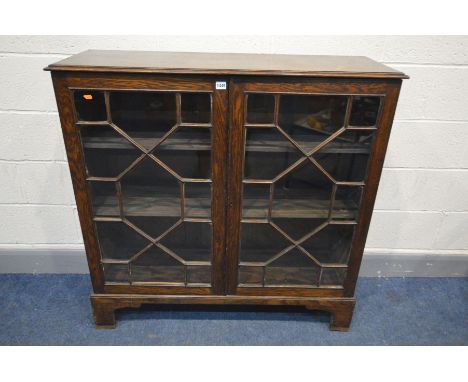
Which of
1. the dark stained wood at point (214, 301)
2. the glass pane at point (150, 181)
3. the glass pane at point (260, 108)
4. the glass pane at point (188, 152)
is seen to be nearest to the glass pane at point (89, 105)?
the glass pane at point (150, 181)

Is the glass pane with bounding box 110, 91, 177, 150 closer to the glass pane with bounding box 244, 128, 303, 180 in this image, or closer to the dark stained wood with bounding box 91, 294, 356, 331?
the glass pane with bounding box 244, 128, 303, 180

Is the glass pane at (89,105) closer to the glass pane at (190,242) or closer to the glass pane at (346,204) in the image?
the glass pane at (190,242)

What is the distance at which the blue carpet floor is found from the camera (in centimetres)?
143

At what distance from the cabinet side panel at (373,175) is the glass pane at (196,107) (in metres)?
0.53

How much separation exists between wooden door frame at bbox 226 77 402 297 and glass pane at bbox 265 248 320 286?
0.13 metres

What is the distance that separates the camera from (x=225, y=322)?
150 cm

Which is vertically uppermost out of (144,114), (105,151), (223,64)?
(223,64)

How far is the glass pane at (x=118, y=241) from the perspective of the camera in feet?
4.29

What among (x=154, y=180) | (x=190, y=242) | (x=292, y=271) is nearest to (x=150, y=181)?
(x=154, y=180)

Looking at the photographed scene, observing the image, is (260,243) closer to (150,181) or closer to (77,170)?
(150,181)

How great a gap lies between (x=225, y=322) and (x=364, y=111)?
99 centimetres

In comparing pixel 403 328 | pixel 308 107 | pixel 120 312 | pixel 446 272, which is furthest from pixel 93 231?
pixel 446 272

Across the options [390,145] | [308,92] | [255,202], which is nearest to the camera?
[308,92]

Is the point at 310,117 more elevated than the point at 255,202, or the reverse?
the point at 310,117
